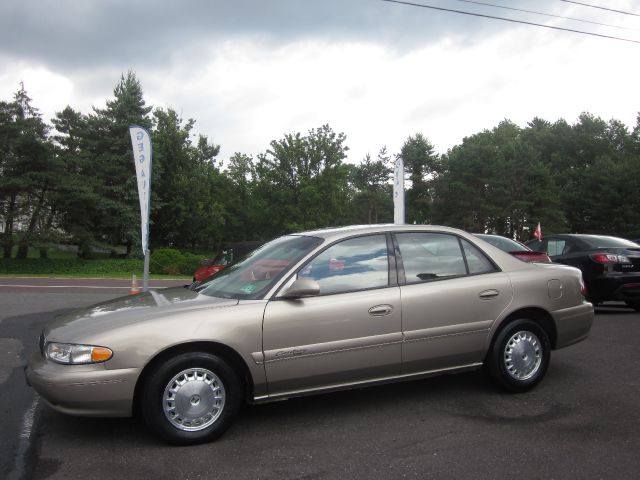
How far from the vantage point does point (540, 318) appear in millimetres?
4887

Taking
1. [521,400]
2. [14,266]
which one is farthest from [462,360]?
[14,266]

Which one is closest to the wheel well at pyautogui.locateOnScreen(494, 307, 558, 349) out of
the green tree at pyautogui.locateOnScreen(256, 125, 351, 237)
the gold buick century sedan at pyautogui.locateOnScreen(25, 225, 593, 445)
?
the gold buick century sedan at pyautogui.locateOnScreen(25, 225, 593, 445)

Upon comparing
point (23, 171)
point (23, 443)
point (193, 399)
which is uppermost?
point (23, 171)

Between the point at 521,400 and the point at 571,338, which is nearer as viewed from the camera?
the point at 521,400

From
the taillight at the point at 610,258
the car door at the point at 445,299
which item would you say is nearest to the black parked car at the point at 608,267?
the taillight at the point at 610,258

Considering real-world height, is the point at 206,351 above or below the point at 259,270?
below

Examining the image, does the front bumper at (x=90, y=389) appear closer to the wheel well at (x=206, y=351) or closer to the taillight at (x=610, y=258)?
the wheel well at (x=206, y=351)

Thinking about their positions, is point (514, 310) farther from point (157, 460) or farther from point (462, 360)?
point (157, 460)

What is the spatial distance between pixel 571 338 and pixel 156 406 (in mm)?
3776

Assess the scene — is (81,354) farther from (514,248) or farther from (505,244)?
(505,244)

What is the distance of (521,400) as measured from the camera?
4543 millimetres

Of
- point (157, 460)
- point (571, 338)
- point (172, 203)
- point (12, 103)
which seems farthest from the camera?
point (172, 203)

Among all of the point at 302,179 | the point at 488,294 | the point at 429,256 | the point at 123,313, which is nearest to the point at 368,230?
the point at 429,256

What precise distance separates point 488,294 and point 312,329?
166cm
